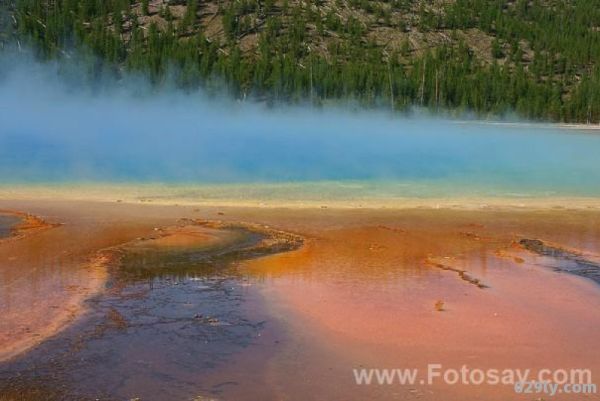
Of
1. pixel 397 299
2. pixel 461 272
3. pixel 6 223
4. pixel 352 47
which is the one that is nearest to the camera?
pixel 397 299

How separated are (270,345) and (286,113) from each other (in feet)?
191

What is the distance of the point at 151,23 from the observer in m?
79.5

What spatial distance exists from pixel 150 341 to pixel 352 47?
7426cm

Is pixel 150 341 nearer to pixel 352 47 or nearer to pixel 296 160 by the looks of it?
pixel 296 160

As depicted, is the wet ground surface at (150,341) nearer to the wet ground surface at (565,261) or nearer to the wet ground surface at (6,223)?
the wet ground surface at (6,223)

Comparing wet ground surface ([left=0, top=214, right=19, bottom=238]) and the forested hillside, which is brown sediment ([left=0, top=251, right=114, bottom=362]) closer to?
wet ground surface ([left=0, top=214, right=19, bottom=238])

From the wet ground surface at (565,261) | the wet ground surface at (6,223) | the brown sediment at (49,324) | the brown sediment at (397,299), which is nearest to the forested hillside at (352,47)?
the brown sediment at (397,299)

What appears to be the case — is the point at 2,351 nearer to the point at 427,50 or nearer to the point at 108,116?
the point at 108,116

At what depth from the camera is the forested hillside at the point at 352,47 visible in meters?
67.9

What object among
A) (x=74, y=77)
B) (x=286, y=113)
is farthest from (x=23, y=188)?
(x=74, y=77)

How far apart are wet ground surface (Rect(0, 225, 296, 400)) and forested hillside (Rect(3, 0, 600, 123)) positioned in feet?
195

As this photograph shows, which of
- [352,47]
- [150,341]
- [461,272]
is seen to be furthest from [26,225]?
[352,47]

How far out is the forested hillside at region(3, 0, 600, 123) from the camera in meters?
67.9

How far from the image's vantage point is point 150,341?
6500 mm
